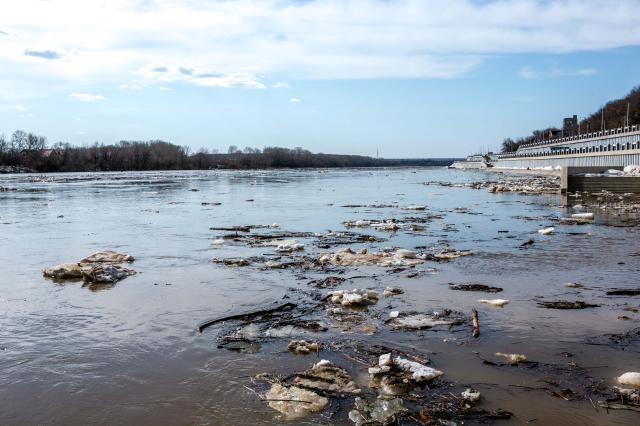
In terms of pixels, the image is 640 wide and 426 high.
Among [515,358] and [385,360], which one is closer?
[385,360]

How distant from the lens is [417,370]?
660 cm

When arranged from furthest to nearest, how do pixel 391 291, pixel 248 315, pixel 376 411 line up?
pixel 391 291 < pixel 248 315 < pixel 376 411

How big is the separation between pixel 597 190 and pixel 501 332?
119 ft

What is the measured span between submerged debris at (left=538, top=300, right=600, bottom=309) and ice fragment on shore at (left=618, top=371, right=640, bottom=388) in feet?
10.6

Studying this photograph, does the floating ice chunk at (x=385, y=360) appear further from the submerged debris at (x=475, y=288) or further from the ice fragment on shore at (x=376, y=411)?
the submerged debris at (x=475, y=288)

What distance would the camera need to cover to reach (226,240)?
18.1 m

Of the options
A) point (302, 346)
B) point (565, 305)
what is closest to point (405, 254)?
point (565, 305)

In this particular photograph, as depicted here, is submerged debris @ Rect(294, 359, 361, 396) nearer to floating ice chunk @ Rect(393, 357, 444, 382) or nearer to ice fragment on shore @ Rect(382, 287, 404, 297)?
floating ice chunk @ Rect(393, 357, 444, 382)

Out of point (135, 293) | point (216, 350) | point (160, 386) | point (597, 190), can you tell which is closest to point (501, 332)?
point (216, 350)

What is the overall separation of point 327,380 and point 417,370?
1.05 meters

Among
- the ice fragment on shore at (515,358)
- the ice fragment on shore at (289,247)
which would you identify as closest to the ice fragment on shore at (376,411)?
the ice fragment on shore at (515,358)

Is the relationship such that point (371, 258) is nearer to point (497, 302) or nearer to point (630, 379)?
point (497, 302)

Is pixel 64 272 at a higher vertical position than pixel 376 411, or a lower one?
higher

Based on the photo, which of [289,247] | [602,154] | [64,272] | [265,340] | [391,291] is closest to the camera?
[265,340]
